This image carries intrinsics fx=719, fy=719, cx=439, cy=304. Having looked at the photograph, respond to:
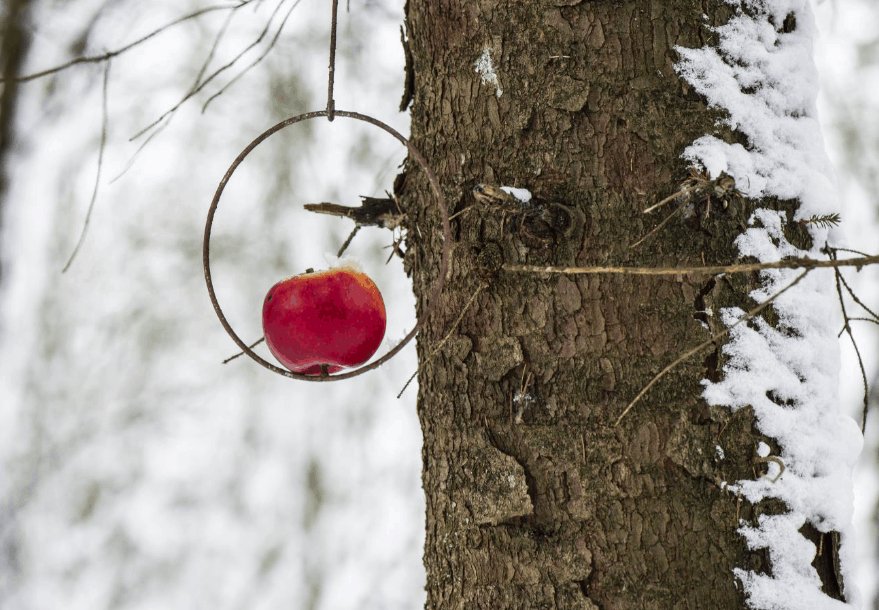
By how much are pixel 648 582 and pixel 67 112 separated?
14.1 feet

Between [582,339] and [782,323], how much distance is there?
31cm

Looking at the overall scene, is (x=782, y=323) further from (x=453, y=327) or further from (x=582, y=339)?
(x=453, y=327)

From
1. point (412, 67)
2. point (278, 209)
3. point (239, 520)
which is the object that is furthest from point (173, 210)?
point (412, 67)

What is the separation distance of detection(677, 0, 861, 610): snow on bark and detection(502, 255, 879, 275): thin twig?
120 millimetres

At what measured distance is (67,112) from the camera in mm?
4172

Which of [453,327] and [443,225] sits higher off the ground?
[443,225]

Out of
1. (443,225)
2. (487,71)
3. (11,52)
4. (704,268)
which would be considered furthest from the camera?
(11,52)

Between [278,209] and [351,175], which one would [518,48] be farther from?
[278,209]

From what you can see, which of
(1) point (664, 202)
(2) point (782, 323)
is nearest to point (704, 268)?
(1) point (664, 202)

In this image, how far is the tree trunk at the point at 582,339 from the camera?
1.00 m

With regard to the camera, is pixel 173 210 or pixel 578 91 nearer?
pixel 578 91

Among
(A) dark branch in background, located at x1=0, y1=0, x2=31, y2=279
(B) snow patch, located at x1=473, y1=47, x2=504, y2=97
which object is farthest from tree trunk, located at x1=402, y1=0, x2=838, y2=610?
(A) dark branch in background, located at x1=0, y1=0, x2=31, y2=279

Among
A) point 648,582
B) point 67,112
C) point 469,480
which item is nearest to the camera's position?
point 648,582

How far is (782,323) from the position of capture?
1076 millimetres
